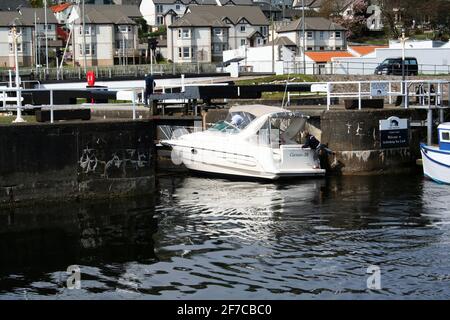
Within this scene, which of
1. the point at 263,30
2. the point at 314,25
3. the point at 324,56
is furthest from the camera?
the point at 263,30

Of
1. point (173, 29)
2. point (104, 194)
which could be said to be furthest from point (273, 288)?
point (173, 29)

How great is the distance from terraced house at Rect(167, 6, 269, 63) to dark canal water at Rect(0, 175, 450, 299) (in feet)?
337

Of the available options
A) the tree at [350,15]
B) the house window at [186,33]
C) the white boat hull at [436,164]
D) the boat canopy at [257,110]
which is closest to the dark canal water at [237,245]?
the white boat hull at [436,164]

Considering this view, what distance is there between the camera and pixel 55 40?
13950 centimetres

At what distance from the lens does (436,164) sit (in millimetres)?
30484

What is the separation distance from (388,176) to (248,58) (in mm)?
66954

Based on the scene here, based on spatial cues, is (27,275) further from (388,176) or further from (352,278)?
(388,176)

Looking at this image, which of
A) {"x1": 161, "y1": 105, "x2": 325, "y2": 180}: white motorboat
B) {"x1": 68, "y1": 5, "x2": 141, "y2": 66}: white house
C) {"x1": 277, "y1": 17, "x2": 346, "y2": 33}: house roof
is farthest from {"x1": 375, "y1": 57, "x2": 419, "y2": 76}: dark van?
{"x1": 68, "y1": 5, "x2": 141, "y2": 66}: white house

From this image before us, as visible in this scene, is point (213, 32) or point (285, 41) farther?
point (213, 32)

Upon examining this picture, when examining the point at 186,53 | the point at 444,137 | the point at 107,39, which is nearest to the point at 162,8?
the point at 107,39

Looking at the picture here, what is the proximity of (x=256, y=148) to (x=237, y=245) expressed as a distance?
11555 millimetres

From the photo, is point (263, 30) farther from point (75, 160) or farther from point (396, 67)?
point (75, 160)

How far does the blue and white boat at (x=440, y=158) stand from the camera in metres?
30.1

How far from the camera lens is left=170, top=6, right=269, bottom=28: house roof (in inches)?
5177
